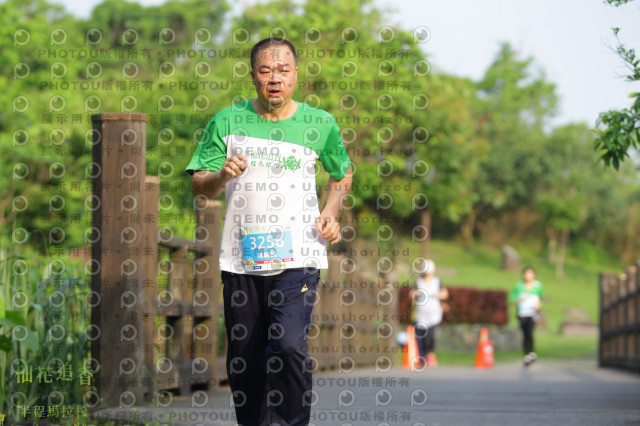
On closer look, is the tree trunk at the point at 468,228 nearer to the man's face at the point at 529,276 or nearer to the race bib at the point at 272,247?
the man's face at the point at 529,276

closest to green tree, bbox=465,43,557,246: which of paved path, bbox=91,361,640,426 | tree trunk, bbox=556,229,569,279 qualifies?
tree trunk, bbox=556,229,569,279

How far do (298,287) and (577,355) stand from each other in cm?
2195

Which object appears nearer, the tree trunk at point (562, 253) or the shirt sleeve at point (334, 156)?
the shirt sleeve at point (334, 156)

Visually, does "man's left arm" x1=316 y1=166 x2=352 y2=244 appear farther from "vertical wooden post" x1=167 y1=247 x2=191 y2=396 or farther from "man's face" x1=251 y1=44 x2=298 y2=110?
"vertical wooden post" x1=167 y1=247 x2=191 y2=396

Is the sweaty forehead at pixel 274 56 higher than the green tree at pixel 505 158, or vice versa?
the green tree at pixel 505 158

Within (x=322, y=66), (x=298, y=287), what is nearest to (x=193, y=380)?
(x=298, y=287)

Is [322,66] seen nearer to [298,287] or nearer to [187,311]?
[187,311]

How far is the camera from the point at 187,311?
21.7ft

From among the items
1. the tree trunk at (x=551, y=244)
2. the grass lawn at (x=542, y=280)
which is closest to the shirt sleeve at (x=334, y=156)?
the grass lawn at (x=542, y=280)

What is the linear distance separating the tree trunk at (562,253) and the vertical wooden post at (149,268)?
44647 mm

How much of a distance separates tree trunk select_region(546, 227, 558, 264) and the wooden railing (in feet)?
121

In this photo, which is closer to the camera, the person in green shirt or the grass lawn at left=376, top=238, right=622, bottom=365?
the person in green shirt

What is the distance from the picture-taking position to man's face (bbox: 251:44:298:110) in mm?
4043

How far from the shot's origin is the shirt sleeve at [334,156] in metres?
4.26
